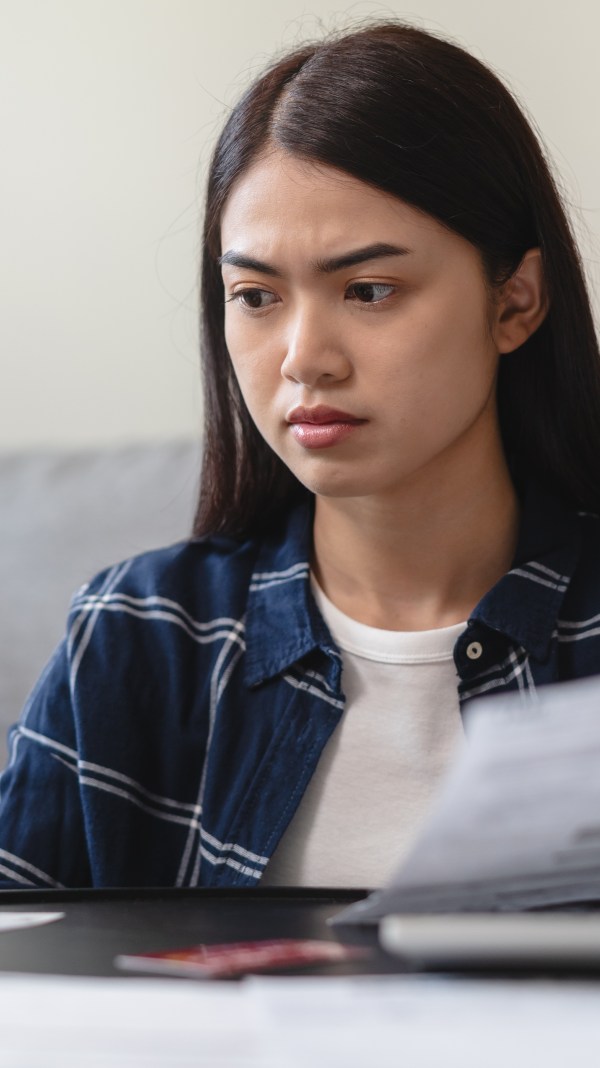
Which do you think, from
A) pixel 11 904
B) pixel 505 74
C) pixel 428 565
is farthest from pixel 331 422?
pixel 505 74

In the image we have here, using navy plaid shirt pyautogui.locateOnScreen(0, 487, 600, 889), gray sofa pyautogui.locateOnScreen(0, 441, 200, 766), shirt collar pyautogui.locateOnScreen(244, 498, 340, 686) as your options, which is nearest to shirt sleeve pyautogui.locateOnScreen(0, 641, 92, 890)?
navy plaid shirt pyautogui.locateOnScreen(0, 487, 600, 889)

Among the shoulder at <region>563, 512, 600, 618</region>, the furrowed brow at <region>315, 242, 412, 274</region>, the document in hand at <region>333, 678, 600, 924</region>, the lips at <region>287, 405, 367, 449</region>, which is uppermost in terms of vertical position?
the furrowed brow at <region>315, 242, 412, 274</region>

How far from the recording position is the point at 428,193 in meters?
0.93

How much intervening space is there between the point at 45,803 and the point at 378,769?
0.83ft

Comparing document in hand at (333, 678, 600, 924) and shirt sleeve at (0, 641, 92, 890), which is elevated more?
document in hand at (333, 678, 600, 924)

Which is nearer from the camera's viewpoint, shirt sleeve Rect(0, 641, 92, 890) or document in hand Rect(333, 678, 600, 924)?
document in hand Rect(333, 678, 600, 924)

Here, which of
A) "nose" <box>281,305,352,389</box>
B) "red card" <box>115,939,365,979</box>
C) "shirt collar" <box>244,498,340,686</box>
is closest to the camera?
"red card" <box>115,939,365,979</box>

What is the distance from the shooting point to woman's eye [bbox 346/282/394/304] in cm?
91

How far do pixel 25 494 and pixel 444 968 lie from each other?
1.01 meters

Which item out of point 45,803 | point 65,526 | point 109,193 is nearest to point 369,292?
point 45,803

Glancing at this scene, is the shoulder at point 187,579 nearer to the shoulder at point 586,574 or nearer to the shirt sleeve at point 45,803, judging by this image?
the shirt sleeve at point 45,803

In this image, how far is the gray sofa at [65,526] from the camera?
1.31 metres

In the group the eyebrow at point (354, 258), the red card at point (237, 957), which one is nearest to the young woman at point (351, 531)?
the eyebrow at point (354, 258)

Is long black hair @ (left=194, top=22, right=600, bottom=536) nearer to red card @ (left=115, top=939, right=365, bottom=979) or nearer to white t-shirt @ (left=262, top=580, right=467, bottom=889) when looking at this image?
white t-shirt @ (left=262, top=580, right=467, bottom=889)
